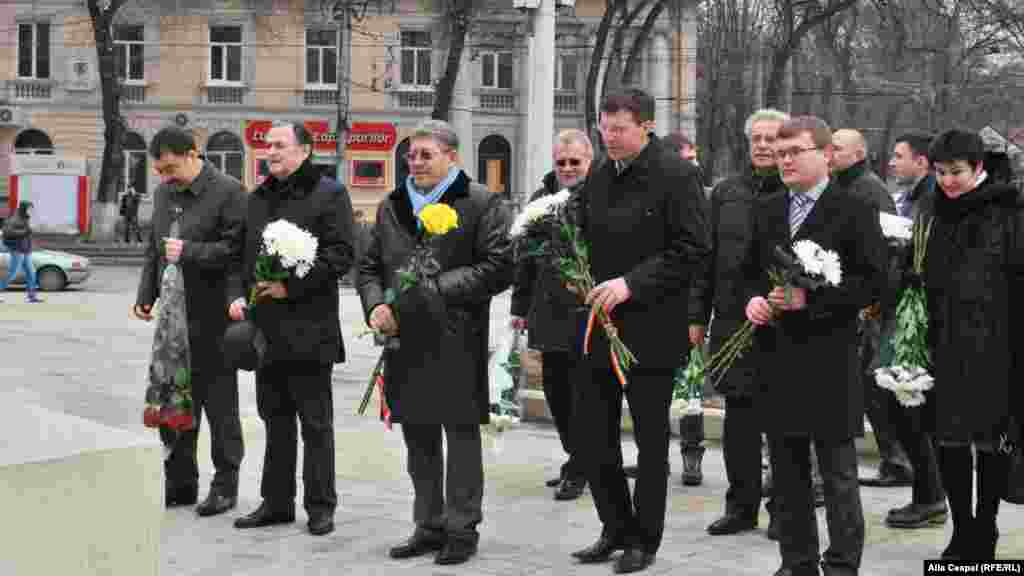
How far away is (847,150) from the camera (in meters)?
8.03

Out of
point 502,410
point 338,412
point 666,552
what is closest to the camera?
point 666,552

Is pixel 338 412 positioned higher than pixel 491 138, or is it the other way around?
pixel 491 138

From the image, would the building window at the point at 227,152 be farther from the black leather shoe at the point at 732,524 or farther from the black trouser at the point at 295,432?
the black leather shoe at the point at 732,524

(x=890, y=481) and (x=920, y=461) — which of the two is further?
(x=890, y=481)

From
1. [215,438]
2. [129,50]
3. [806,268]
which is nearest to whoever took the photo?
[806,268]

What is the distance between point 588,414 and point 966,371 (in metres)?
1.57

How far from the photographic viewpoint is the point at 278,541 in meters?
7.71

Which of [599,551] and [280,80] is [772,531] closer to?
[599,551]

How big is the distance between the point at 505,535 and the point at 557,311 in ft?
4.64

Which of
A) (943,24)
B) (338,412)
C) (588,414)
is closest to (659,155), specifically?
(588,414)

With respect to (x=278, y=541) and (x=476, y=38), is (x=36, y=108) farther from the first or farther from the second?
(x=278, y=541)

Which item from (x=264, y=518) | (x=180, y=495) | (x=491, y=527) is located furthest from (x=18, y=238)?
(x=491, y=527)

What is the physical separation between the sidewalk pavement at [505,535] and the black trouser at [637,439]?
231 mm

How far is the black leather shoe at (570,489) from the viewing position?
8914 mm
